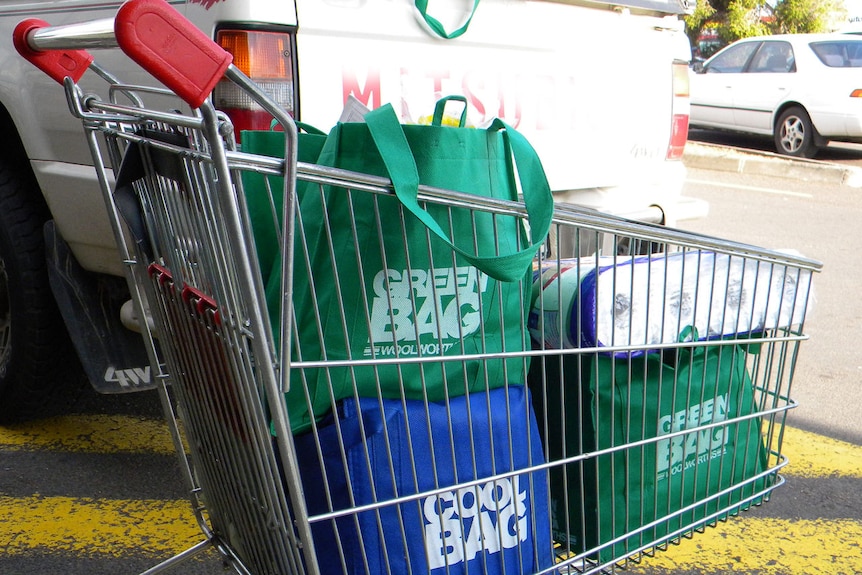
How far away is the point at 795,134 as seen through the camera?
11438 millimetres

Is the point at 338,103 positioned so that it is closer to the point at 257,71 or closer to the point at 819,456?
the point at 257,71

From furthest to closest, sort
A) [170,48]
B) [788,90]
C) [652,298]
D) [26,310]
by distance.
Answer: [788,90] < [26,310] < [652,298] < [170,48]

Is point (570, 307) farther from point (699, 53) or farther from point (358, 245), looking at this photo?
point (699, 53)

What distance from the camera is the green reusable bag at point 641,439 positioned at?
6.40 feet

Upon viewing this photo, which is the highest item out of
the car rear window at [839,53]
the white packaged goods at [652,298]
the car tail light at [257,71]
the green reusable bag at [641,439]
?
the car tail light at [257,71]

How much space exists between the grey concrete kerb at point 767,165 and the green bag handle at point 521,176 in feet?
30.2

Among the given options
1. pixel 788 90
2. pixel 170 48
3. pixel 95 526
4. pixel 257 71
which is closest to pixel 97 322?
pixel 95 526

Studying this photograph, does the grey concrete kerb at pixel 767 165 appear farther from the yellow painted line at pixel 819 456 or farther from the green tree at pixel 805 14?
the green tree at pixel 805 14

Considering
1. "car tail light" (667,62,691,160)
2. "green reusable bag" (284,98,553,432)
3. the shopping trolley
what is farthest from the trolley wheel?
"car tail light" (667,62,691,160)

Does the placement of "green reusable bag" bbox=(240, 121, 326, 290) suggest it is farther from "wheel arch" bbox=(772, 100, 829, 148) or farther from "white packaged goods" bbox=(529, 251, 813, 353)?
"wheel arch" bbox=(772, 100, 829, 148)

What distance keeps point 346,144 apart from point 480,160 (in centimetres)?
26

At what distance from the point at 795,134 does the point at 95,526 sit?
10620mm

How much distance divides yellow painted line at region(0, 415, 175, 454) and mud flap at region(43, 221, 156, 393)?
45 cm

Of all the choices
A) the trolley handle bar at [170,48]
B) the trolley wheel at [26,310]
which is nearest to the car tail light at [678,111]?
the trolley wheel at [26,310]
